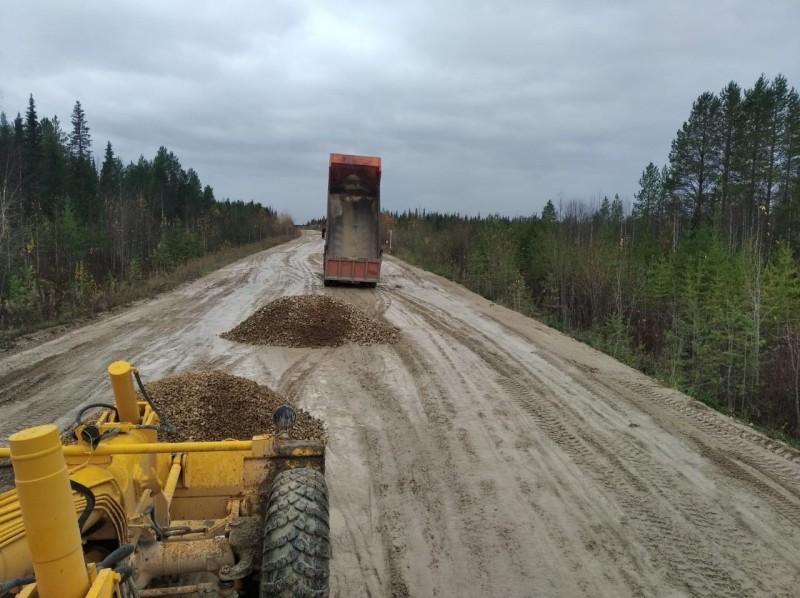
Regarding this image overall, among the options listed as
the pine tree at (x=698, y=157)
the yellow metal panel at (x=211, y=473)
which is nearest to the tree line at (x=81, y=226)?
the yellow metal panel at (x=211, y=473)

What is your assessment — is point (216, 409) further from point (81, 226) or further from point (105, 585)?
point (81, 226)

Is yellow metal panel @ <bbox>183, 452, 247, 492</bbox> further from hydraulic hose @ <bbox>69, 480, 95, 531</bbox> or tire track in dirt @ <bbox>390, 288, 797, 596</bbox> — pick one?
tire track in dirt @ <bbox>390, 288, 797, 596</bbox>

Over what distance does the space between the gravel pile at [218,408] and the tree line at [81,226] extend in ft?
25.9

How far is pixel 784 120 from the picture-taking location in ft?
98.3

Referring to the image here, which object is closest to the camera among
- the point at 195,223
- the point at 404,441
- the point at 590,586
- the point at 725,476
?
the point at 590,586

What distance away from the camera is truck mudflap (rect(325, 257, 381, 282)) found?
750 inches

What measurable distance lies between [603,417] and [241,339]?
6.88 m

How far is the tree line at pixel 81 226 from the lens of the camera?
1492cm

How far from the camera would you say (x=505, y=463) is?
19.4 ft

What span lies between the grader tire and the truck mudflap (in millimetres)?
16253

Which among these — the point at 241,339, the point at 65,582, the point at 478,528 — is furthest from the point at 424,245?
the point at 65,582

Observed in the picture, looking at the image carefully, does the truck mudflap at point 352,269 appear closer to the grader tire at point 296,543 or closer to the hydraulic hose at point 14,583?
the grader tire at point 296,543

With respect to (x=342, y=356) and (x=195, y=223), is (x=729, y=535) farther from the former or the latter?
(x=195, y=223)

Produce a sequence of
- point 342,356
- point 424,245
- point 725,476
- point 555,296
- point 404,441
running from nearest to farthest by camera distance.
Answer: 1. point 725,476
2. point 404,441
3. point 342,356
4. point 555,296
5. point 424,245
